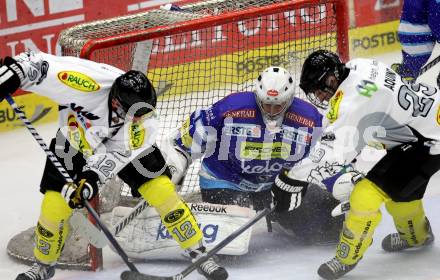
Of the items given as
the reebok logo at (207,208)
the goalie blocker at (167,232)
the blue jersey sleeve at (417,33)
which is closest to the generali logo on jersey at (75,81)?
the goalie blocker at (167,232)

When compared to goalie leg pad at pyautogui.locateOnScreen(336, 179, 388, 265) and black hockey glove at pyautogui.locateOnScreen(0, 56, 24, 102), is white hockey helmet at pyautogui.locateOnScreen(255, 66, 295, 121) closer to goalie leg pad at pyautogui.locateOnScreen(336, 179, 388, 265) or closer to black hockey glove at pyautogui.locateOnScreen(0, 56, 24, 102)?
goalie leg pad at pyautogui.locateOnScreen(336, 179, 388, 265)

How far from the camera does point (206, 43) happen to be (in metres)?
6.14

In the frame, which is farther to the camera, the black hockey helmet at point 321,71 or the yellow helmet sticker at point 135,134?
the yellow helmet sticker at point 135,134

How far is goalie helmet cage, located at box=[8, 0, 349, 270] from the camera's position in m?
5.40

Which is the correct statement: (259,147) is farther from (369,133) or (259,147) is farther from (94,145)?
(94,145)

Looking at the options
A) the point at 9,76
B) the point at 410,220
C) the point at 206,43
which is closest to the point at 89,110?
the point at 9,76

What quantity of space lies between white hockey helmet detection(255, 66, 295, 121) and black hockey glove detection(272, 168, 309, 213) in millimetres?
299

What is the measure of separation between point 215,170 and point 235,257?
441 millimetres

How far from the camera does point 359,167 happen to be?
21.3 ft

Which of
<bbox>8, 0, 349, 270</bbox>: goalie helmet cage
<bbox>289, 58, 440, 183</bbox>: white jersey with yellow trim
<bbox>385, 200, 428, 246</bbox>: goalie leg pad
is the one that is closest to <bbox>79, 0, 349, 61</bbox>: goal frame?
<bbox>8, 0, 349, 270</bbox>: goalie helmet cage

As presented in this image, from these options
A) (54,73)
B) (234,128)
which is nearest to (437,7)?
(234,128)

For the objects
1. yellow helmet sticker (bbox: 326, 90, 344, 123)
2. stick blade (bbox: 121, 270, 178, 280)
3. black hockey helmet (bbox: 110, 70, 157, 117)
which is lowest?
stick blade (bbox: 121, 270, 178, 280)

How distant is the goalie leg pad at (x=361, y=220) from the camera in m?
4.90

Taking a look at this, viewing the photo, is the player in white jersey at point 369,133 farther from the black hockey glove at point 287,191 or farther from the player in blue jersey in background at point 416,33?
the player in blue jersey in background at point 416,33
